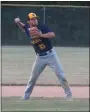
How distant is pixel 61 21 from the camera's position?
93.6 feet

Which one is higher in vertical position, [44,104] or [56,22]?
[44,104]

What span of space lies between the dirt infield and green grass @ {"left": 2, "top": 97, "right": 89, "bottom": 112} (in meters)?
0.91

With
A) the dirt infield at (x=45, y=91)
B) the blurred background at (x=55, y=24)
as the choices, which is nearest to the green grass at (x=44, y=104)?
the dirt infield at (x=45, y=91)

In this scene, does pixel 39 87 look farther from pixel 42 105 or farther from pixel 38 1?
pixel 38 1

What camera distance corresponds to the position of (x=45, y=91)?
35.6 ft

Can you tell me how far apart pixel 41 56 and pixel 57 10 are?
2014cm

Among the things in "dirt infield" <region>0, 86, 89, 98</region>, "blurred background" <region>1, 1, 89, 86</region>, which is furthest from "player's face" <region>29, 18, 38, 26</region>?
"blurred background" <region>1, 1, 89, 86</region>

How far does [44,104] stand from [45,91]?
250 centimetres

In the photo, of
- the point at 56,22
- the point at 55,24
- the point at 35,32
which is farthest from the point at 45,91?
the point at 56,22

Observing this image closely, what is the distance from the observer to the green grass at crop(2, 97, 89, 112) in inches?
306

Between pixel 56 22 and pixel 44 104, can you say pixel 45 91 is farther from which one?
pixel 56 22

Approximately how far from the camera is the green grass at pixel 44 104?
25.5 ft

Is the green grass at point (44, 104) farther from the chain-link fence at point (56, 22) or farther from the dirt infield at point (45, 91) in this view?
the chain-link fence at point (56, 22)

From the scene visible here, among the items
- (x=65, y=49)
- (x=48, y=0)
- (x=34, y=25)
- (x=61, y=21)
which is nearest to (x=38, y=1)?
(x=48, y=0)
